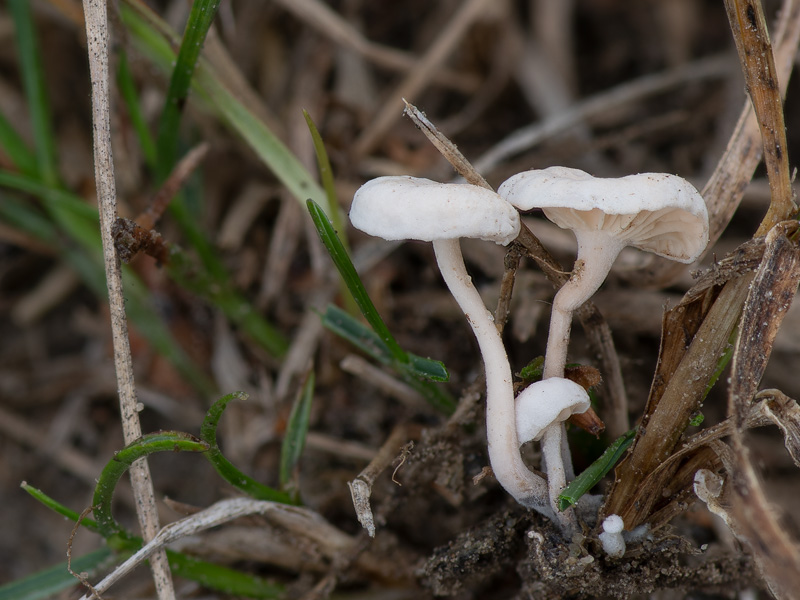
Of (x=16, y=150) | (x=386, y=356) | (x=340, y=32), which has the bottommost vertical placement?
(x=386, y=356)

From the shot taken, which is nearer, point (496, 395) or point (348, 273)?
point (496, 395)

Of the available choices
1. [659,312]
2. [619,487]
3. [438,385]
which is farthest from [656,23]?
[619,487]

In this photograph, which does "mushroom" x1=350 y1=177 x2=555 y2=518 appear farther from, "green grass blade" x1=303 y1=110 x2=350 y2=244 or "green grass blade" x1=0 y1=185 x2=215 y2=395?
"green grass blade" x1=0 y1=185 x2=215 y2=395

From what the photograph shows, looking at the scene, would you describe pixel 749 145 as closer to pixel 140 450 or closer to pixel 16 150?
pixel 140 450

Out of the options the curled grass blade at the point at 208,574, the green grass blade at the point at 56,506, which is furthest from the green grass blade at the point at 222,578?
→ the green grass blade at the point at 56,506

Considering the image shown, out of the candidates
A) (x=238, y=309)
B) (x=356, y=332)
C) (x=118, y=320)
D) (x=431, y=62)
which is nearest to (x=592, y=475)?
(x=356, y=332)

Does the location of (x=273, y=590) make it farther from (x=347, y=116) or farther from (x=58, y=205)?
(x=347, y=116)

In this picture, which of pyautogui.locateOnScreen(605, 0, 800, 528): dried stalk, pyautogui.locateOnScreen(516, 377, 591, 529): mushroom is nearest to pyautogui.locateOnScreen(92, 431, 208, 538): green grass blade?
pyautogui.locateOnScreen(516, 377, 591, 529): mushroom
